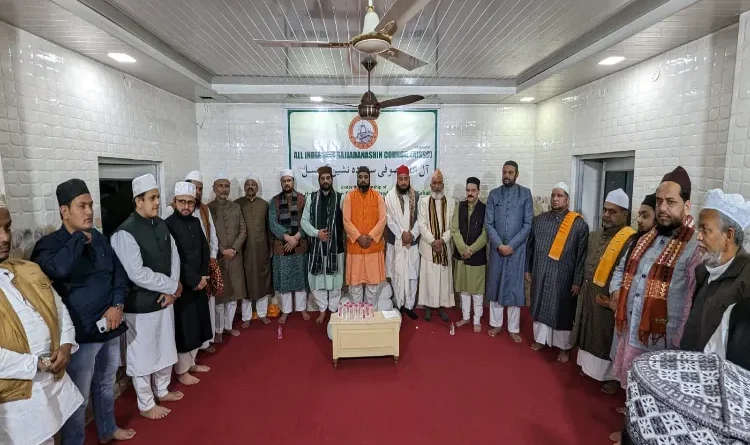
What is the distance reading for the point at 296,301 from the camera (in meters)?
4.68

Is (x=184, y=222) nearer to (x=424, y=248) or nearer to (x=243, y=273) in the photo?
(x=243, y=273)

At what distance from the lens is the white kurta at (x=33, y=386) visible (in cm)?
169

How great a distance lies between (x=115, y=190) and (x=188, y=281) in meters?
1.33

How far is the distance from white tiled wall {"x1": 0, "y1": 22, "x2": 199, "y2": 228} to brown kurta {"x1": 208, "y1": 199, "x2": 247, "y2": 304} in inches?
37.9

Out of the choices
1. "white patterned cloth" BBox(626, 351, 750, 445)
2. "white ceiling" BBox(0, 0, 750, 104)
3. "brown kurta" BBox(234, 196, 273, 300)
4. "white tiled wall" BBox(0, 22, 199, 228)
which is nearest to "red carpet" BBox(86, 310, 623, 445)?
"brown kurta" BBox(234, 196, 273, 300)

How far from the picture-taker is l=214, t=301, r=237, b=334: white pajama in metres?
4.05

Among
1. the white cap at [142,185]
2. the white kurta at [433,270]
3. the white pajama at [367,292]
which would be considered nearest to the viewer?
the white cap at [142,185]

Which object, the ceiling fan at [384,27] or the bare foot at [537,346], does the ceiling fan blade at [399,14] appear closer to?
the ceiling fan at [384,27]

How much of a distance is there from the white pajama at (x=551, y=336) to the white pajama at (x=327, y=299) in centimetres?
223

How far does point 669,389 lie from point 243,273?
3.85m

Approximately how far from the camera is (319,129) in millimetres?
5105

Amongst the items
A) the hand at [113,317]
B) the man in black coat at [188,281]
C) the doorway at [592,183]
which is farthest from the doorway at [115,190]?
the doorway at [592,183]

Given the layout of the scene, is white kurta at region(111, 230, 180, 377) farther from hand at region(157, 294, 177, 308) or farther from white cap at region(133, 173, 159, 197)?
white cap at region(133, 173, 159, 197)

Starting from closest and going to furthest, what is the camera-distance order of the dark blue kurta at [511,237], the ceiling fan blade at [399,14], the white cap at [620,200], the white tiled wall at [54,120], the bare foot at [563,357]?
1. the ceiling fan blade at [399,14]
2. the white tiled wall at [54,120]
3. the white cap at [620,200]
4. the bare foot at [563,357]
5. the dark blue kurta at [511,237]
